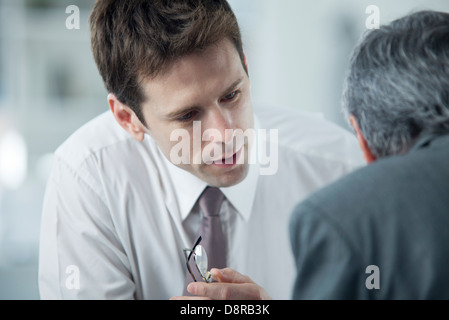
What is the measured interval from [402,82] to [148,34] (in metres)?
0.37

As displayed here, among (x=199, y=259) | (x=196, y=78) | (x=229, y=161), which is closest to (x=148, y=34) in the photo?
(x=196, y=78)

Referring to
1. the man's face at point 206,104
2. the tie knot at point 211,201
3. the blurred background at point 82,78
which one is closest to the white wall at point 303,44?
the blurred background at point 82,78

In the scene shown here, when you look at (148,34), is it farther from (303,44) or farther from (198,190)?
(303,44)

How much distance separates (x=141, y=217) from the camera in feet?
2.63

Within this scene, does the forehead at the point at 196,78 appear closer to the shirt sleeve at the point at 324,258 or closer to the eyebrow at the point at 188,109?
the eyebrow at the point at 188,109

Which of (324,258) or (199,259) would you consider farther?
(199,259)

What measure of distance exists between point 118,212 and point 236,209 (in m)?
0.21

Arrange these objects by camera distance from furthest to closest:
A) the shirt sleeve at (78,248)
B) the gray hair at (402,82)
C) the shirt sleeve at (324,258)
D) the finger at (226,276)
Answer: the shirt sleeve at (78,248), the finger at (226,276), the gray hair at (402,82), the shirt sleeve at (324,258)

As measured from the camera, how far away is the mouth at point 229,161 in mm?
743

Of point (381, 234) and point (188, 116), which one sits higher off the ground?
point (188, 116)

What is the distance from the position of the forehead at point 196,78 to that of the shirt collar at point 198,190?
14cm

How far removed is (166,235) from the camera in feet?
2.61

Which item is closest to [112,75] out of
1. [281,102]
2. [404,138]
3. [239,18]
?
[239,18]

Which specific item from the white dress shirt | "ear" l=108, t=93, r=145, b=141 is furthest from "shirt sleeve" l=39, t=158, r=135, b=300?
"ear" l=108, t=93, r=145, b=141
